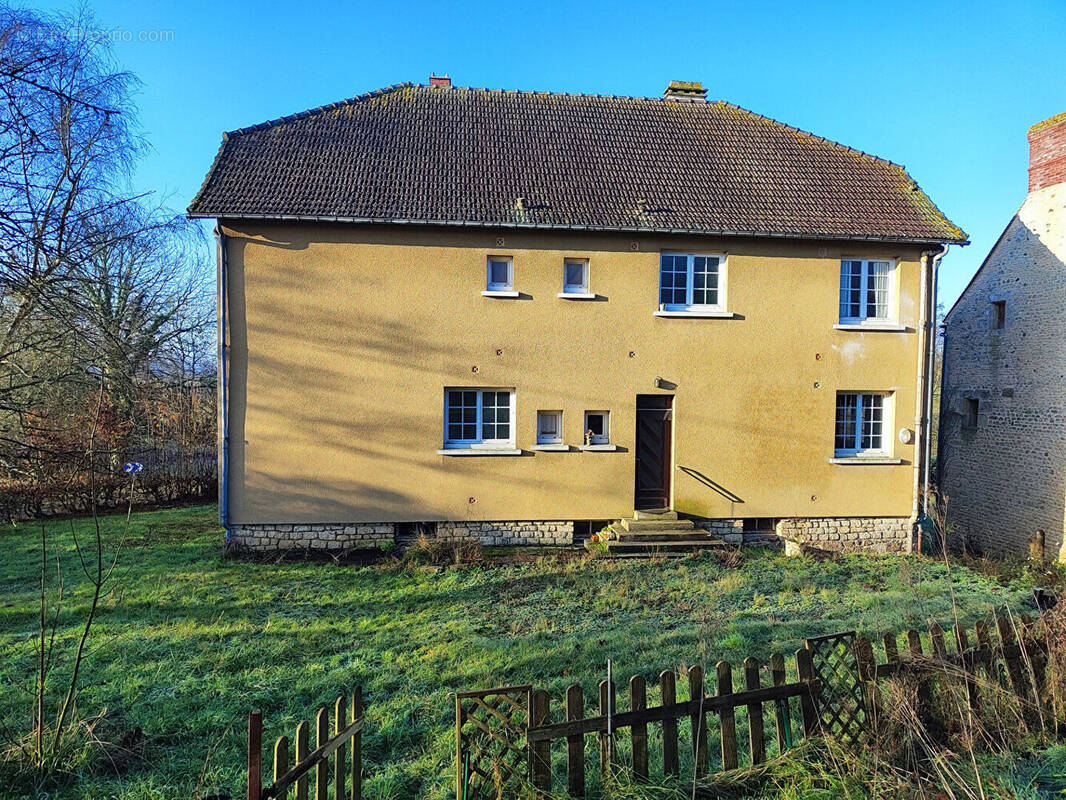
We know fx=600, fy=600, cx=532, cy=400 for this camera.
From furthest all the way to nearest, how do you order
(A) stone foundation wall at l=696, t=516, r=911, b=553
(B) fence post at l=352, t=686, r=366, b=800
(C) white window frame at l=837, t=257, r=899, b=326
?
1. (C) white window frame at l=837, t=257, r=899, b=326
2. (A) stone foundation wall at l=696, t=516, r=911, b=553
3. (B) fence post at l=352, t=686, r=366, b=800

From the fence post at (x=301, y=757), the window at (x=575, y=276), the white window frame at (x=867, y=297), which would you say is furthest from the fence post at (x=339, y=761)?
the white window frame at (x=867, y=297)

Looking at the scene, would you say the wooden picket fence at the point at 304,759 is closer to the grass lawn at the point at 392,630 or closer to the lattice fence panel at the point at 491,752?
the lattice fence panel at the point at 491,752

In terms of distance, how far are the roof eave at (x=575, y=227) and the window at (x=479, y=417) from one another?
3117 mm

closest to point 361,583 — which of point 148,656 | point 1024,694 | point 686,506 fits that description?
point 148,656

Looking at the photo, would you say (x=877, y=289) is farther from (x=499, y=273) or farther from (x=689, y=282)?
(x=499, y=273)

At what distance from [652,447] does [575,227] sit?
178 inches

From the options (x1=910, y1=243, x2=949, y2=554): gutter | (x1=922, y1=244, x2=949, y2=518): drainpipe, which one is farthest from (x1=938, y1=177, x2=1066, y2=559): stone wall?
(x1=910, y1=243, x2=949, y2=554): gutter

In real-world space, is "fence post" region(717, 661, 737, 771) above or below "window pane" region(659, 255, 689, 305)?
below

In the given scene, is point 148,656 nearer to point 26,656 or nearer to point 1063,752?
point 26,656

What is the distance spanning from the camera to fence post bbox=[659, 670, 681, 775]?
3875 mm

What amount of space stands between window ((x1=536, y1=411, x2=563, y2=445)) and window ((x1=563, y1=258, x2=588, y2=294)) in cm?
241

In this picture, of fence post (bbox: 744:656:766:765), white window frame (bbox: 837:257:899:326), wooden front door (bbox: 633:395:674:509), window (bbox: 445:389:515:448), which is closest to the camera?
fence post (bbox: 744:656:766:765)

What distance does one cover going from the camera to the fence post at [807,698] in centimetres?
427

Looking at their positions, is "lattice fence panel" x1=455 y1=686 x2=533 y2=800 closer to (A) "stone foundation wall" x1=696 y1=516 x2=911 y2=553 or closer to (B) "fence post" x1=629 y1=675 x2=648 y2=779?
(B) "fence post" x1=629 y1=675 x2=648 y2=779
